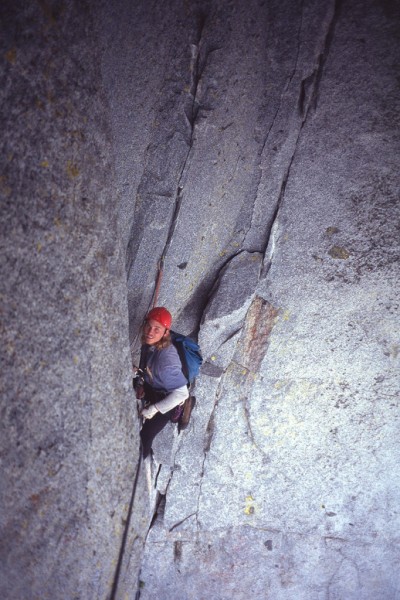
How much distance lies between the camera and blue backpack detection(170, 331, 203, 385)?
3.24 metres

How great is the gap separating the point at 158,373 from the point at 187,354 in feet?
0.77

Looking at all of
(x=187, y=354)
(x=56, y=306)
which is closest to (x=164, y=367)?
(x=187, y=354)

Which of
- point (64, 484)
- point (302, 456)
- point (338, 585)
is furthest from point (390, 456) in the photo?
point (64, 484)

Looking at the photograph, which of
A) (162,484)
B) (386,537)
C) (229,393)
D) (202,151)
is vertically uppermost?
(202,151)

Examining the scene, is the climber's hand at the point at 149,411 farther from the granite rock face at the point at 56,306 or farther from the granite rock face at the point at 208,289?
the granite rock face at the point at 56,306

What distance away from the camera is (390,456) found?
402cm

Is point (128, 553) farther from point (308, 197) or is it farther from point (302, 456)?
point (308, 197)

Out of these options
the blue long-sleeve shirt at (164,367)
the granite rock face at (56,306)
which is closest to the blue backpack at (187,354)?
the blue long-sleeve shirt at (164,367)

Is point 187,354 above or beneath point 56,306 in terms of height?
beneath

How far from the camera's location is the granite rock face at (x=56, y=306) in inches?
73.3

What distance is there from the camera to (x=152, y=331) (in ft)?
9.87

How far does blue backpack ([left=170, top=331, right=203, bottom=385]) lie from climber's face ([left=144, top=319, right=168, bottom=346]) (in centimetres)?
26

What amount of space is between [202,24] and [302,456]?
330 centimetres

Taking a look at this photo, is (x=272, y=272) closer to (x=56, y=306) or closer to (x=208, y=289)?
(x=208, y=289)
